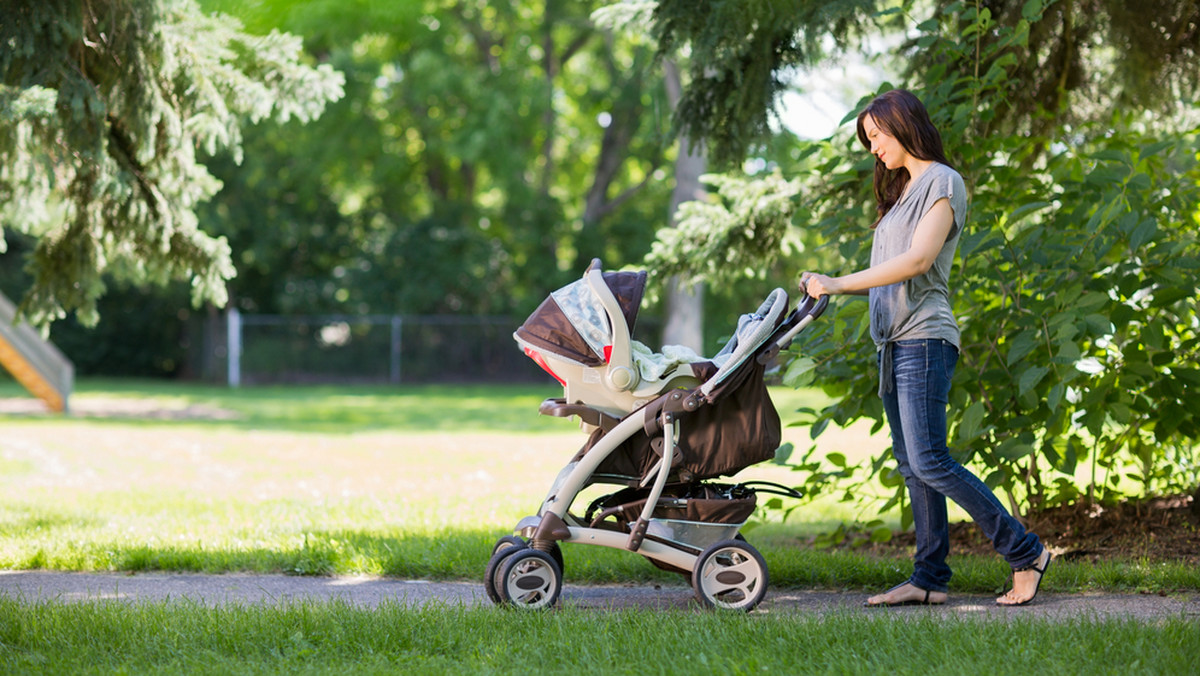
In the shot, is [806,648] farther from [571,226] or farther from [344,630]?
[571,226]

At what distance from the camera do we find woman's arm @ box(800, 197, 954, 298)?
396cm

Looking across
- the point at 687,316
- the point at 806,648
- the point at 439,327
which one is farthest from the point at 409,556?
the point at 439,327

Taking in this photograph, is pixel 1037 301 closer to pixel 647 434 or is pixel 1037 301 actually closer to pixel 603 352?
pixel 647 434

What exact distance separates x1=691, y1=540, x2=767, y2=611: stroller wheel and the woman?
58 centimetres

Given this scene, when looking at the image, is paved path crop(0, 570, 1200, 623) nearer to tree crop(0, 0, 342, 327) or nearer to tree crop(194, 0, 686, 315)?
tree crop(0, 0, 342, 327)

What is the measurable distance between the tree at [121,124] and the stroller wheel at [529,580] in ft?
8.84

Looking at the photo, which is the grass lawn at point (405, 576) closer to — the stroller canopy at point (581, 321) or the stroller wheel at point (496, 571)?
the stroller wheel at point (496, 571)

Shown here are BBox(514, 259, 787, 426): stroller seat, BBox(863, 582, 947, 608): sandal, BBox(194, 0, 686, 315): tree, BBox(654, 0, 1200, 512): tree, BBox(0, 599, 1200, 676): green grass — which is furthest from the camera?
BBox(194, 0, 686, 315): tree

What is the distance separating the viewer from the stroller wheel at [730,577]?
4.07 meters

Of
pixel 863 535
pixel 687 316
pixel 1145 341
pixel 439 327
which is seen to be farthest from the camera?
pixel 439 327

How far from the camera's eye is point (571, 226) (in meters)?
27.7

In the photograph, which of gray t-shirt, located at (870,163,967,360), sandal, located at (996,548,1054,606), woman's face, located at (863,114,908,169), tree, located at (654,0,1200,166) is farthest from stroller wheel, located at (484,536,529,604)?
tree, located at (654,0,1200,166)

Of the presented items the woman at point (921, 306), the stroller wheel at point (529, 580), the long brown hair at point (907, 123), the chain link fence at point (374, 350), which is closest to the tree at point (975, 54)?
the long brown hair at point (907, 123)

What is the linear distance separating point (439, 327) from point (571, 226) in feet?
14.7
